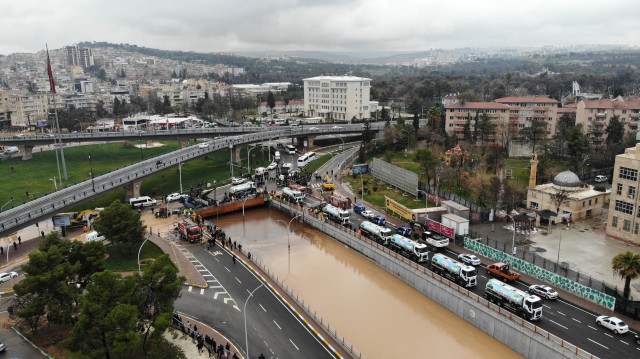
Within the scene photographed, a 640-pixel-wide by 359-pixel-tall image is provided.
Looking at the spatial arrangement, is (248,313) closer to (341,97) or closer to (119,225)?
(119,225)

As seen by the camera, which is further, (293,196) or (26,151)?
(26,151)

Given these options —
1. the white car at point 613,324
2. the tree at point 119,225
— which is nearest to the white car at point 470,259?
the white car at point 613,324

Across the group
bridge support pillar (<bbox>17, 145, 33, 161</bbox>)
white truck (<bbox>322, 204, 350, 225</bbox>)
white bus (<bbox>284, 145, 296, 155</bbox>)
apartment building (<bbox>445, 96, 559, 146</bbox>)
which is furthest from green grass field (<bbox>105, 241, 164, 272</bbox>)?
apartment building (<bbox>445, 96, 559, 146</bbox>)

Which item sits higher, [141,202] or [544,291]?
[141,202]

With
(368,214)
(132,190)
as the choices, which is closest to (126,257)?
(132,190)

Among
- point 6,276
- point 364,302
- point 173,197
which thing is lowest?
point 364,302

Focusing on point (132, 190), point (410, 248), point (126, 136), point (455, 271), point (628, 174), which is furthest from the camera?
point (126, 136)

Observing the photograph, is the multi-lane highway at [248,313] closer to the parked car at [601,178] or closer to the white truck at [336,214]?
Answer: the white truck at [336,214]
